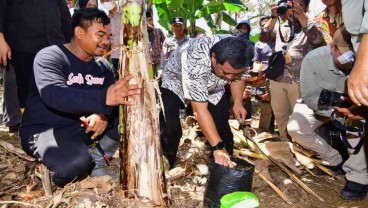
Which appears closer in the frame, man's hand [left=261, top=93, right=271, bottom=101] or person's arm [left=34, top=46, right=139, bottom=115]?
person's arm [left=34, top=46, right=139, bottom=115]

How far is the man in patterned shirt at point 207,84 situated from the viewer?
2.30 metres

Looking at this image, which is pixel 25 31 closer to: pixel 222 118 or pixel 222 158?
pixel 222 118

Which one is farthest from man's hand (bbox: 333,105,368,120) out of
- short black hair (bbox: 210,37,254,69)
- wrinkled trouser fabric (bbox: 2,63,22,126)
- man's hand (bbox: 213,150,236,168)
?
wrinkled trouser fabric (bbox: 2,63,22,126)

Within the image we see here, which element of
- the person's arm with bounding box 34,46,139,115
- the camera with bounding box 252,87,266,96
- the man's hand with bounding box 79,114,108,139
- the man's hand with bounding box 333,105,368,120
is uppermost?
the person's arm with bounding box 34,46,139,115

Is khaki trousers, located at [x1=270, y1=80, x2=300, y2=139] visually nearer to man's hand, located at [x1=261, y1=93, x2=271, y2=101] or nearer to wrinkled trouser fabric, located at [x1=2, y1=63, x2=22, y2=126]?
man's hand, located at [x1=261, y1=93, x2=271, y2=101]

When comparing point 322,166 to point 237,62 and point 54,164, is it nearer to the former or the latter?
point 237,62

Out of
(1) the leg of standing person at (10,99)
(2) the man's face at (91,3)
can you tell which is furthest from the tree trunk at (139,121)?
(1) the leg of standing person at (10,99)

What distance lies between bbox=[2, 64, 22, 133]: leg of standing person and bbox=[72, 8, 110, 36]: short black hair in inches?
51.1

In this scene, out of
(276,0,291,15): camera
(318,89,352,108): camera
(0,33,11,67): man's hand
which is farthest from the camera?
→ (276,0,291,15): camera

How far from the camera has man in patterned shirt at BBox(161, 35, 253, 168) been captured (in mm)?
2299

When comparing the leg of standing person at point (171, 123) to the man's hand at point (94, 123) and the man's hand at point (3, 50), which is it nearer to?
the man's hand at point (94, 123)

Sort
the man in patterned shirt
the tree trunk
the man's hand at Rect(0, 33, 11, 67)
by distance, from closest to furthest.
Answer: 1. the tree trunk
2. the man in patterned shirt
3. the man's hand at Rect(0, 33, 11, 67)

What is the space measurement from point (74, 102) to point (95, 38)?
562mm

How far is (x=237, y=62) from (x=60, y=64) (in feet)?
3.92
